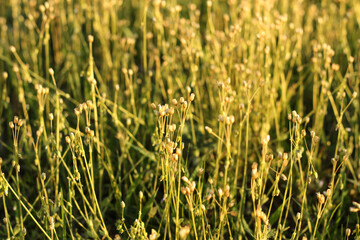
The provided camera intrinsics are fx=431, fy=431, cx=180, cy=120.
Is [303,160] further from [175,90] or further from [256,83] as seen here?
[175,90]

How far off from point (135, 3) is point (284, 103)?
1.90 m

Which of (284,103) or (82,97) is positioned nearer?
(284,103)

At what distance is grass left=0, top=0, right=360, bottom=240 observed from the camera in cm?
159

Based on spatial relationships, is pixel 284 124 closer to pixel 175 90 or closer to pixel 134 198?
pixel 175 90

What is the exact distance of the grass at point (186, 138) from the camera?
1.59 meters

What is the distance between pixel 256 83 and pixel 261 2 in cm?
53

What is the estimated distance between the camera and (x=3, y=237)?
5.98ft

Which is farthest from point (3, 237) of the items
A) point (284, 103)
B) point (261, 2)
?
point (261, 2)

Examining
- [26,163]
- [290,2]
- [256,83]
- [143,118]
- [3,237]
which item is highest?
[290,2]

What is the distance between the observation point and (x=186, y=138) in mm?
2268

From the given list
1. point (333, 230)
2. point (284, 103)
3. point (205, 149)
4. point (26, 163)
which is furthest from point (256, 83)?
point (26, 163)

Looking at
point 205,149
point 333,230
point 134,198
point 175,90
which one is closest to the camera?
point 333,230

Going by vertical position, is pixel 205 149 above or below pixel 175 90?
below

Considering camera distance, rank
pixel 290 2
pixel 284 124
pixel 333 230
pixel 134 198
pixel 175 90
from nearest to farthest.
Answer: pixel 333 230 → pixel 134 198 → pixel 284 124 → pixel 175 90 → pixel 290 2
